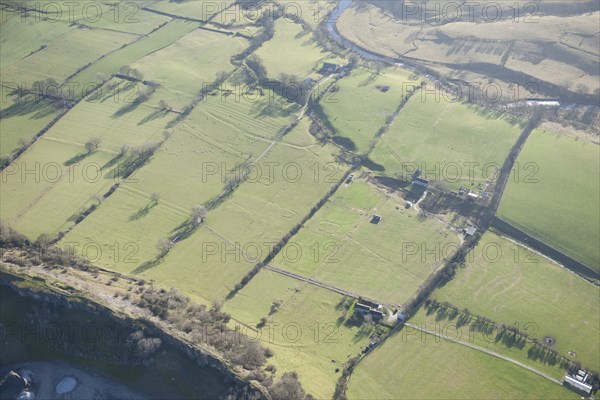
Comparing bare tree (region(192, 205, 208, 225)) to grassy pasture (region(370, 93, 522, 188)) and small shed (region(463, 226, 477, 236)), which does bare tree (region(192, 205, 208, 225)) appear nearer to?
grassy pasture (region(370, 93, 522, 188))

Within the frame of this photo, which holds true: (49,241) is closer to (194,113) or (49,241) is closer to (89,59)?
(194,113)

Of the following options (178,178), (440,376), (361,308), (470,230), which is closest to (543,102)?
(470,230)

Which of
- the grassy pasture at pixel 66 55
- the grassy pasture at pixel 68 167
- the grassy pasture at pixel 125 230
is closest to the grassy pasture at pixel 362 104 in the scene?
the grassy pasture at pixel 68 167

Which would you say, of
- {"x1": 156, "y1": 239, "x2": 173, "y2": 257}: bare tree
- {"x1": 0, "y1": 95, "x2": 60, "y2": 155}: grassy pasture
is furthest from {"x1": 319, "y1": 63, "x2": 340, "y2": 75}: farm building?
{"x1": 156, "y1": 239, "x2": 173, "y2": 257}: bare tree

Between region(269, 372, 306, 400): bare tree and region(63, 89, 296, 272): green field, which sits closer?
region(269, 372, 306, 400): bare tree

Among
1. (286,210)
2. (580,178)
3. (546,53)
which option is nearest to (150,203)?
(286,210)

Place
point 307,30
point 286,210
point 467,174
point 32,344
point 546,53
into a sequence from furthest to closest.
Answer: point 307,30 → point 546,53 → point 467,174 → point 286,210 → point 32,344

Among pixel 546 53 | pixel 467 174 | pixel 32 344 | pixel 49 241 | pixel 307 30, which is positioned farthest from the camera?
pixel 307 30

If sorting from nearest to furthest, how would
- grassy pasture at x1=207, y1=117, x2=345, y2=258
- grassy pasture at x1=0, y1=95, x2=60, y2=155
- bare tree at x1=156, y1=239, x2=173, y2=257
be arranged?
bare tree at x1=156, y1=239, x2=173, y2=257 → grassy pasture at x1=207, y1=117, x2=345, y2=258 → grassy pasture at x1=0, y1=95, x2=60, y2=155
